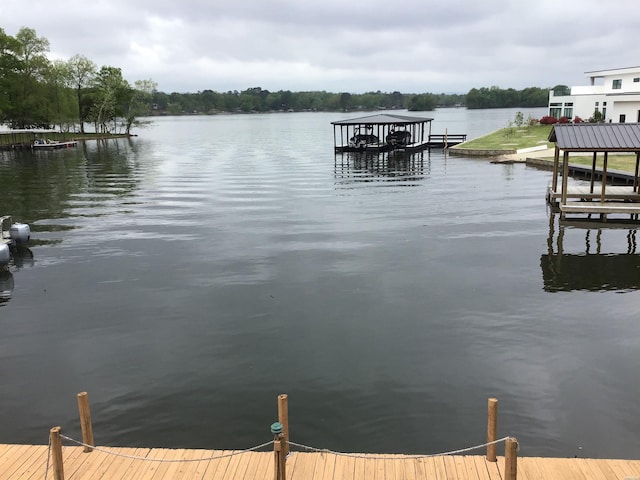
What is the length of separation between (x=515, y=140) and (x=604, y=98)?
878 inches

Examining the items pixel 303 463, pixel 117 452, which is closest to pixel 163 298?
pixel 117 452

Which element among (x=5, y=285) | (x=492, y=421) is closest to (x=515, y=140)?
(x=5, y=285)

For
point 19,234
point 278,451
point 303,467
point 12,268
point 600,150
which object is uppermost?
point 600,150

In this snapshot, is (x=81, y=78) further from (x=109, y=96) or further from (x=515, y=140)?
(x=515, y=140)

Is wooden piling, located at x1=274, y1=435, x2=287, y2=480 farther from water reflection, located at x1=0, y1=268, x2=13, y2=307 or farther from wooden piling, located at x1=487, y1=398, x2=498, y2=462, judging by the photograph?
water reflection, located at x1=0, y1=268, x2=13, y2=307

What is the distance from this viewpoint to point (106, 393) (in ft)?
38.6

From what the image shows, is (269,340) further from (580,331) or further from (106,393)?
(580,331)

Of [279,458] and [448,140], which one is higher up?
[448,140]

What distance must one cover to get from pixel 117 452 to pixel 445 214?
23.3 meters

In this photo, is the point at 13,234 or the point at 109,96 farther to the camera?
the point at 109,96

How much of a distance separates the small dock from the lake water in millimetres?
1433

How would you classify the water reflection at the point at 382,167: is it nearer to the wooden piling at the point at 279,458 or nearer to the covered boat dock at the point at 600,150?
the covered boat dock at the point at 600,150

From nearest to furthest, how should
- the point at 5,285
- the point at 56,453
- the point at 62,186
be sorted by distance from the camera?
the point at 56,453 → the point at 5,285 → the point at 62,186

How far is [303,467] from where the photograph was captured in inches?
322
